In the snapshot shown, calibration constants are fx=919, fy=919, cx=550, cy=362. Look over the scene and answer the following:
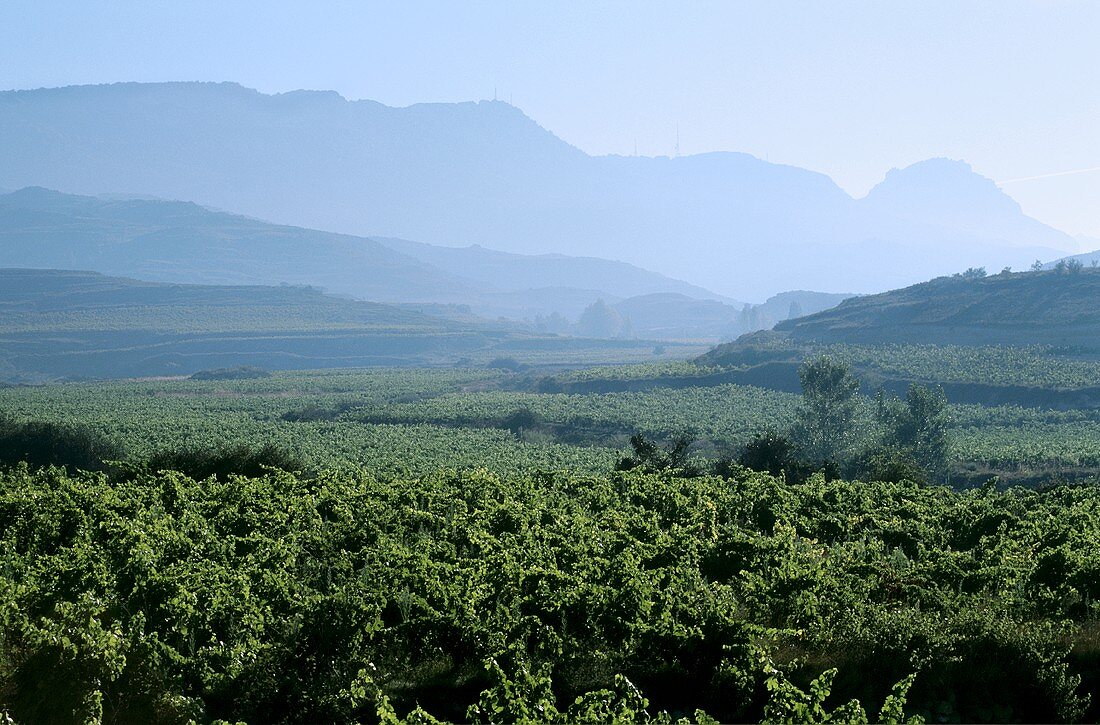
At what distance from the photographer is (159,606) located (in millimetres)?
15070

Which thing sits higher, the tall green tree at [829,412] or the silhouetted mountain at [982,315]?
the silhouetted mountain at [982,315]

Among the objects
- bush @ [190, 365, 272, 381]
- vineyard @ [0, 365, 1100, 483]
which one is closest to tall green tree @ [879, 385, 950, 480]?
vineyard @ [0, 365, 1100, 483]

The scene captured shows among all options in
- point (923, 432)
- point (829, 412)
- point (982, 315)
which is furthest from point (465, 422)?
point (982, 315)

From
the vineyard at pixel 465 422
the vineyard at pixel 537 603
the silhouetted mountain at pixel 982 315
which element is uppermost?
the silhouetted mountain at pixel 982 315

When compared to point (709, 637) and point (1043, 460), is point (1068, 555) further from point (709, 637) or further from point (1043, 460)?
point (1043, 460)

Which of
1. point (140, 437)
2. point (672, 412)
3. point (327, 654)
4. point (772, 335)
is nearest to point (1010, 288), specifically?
point (772, 335)

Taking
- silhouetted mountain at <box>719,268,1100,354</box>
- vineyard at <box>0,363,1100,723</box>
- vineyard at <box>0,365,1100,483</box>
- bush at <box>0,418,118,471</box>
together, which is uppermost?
silhouetted mountain at <box>719,268,1100,354</box>

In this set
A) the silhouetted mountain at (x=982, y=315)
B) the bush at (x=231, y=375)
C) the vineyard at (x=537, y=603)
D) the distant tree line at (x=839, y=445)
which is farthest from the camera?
the bush at (x=231, y=375)

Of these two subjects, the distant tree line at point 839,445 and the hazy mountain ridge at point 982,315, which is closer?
the distant tree line at point 839,445

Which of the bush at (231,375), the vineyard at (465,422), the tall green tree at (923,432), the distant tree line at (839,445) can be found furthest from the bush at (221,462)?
the bush at (231,375)

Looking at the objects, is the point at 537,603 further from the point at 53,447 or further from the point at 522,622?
the point at 53,447

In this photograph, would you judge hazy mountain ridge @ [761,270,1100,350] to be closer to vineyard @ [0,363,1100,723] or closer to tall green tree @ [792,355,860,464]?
tall green tree @ [792,355,860,464]

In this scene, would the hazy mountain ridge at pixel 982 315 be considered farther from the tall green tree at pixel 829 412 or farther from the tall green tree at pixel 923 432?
the tall green tree at pixel 923 432

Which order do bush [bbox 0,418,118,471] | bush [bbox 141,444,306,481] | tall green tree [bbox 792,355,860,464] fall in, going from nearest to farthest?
bush [bbox 141,444,306,481] < bush [bbox 0,418,118,471] < tall green tree [bbox 792,355,860,464]
